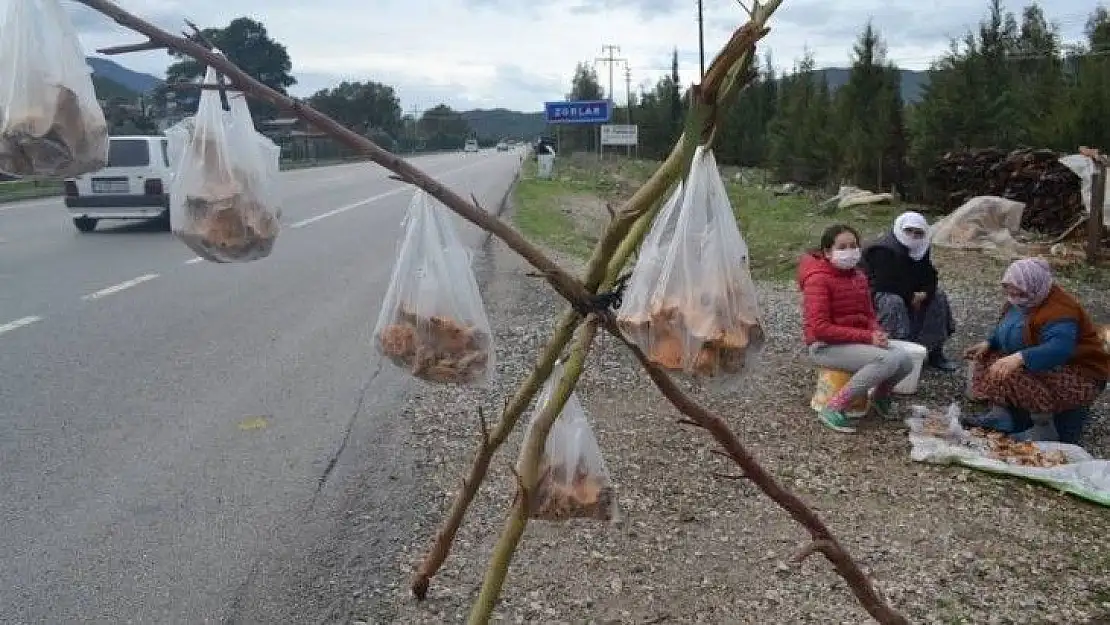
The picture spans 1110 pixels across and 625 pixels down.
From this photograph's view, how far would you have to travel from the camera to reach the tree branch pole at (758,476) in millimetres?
1833

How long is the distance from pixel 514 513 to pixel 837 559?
0.71 meters

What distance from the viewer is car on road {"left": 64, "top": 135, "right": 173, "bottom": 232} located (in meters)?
15.1

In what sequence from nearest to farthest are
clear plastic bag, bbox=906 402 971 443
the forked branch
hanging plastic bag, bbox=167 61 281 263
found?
the forked branch < hanging plastic bag, bbox=167 61 281 263 < clear plastic bag, bbox=906 402 971 443

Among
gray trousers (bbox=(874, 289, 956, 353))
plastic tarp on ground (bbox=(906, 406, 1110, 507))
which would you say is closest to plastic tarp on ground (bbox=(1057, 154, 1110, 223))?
gray trousers (bbox=(874, 289, 956, 353))

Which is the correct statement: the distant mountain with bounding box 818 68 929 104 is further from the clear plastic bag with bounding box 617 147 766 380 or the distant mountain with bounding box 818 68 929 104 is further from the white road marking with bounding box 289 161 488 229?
the clear plastic bag with bounding box 617 147 766 380

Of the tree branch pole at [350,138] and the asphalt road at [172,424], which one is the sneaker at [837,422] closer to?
the asphalt road at [172,424]

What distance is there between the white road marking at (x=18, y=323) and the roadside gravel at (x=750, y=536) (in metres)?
4.34

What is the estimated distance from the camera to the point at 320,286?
1062 cm

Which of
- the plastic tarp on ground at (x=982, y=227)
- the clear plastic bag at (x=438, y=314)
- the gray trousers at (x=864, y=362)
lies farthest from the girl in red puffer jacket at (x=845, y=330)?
the plastic tarp on ground at (x=982, y=227)

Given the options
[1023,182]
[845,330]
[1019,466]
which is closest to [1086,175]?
[1023,182]

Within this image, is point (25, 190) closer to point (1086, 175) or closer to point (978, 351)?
point (1086, 175)

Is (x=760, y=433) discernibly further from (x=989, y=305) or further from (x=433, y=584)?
(x=989, y=305)

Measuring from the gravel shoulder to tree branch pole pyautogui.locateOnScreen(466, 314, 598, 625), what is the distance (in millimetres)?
Answer: 1546

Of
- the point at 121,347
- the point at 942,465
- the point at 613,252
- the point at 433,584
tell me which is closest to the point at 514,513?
the point at 613,252
